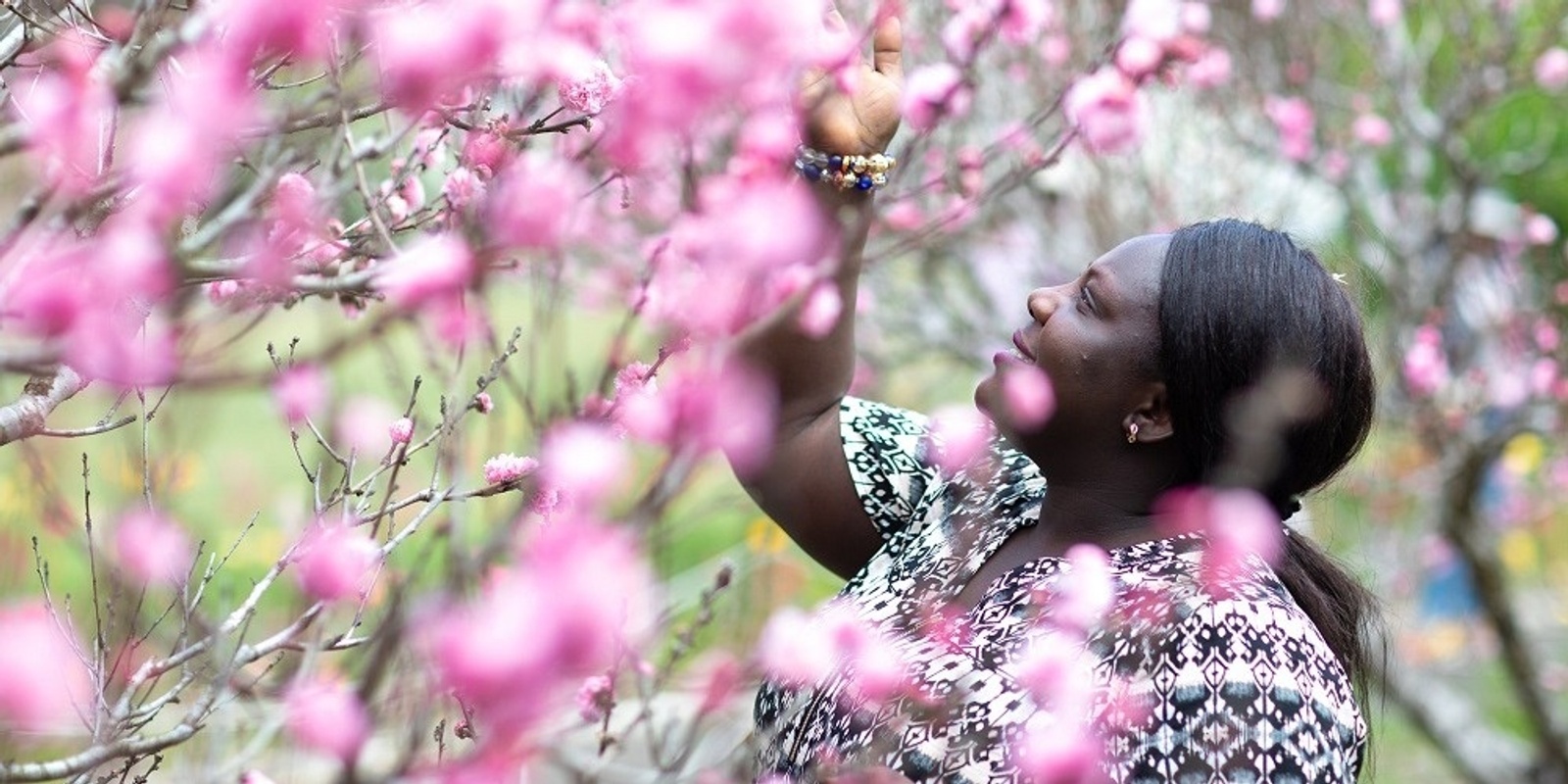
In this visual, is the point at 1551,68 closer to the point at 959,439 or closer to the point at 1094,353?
the point at 959,439

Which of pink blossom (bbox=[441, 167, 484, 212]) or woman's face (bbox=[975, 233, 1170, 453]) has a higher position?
pink blossom (bbox=[441, 167, 484, 212])

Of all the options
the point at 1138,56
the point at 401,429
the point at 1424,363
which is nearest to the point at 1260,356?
the point at 1138,56

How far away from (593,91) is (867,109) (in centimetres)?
51

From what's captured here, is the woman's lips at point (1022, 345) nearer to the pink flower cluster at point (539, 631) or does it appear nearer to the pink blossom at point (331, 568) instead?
the pink blossom at point (331, 568)

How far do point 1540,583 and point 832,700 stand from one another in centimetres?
737

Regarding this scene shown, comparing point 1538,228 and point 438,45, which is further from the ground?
point 438,45

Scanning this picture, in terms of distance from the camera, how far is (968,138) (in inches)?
199

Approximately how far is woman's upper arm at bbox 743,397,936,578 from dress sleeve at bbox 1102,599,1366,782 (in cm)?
63

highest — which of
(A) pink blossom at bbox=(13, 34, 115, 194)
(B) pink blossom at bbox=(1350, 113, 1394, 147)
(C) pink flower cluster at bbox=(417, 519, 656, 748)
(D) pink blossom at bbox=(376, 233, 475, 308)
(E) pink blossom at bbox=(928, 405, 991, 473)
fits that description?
(A) pink blossom at bbox=(13, 34, 115, 194)

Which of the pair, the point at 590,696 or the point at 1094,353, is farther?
the point at 1094,353

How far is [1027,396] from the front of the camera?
6.01 feet

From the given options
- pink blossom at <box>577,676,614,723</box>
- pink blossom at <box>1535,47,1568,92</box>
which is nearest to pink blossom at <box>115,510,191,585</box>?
pink blossom at <box>577,676,614,723</box>

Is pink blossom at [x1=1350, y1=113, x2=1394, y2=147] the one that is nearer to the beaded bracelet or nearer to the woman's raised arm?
the woman's raised arm

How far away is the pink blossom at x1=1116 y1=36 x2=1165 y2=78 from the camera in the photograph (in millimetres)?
2348
